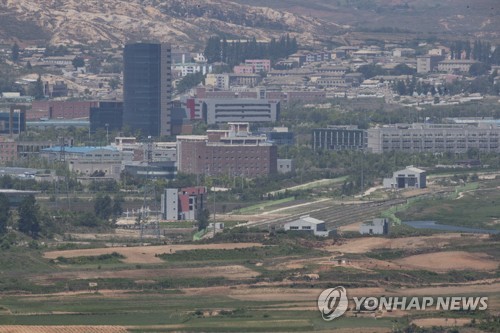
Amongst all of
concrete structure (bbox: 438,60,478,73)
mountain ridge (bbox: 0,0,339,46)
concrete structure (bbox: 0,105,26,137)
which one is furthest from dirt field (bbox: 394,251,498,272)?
mountain ridge (bbox: 0,0,339,46)

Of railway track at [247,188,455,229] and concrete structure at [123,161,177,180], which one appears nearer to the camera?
railway track at [247,188,455,229]

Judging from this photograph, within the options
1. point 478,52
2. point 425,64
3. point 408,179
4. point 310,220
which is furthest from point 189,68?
point 310,220

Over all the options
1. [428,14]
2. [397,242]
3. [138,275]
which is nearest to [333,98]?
[428,14]

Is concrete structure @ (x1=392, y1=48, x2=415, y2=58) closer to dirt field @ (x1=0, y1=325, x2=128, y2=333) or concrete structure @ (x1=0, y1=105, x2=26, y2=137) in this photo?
concrete structure @ (x1=0, y1=105, x2=26, y2=137)

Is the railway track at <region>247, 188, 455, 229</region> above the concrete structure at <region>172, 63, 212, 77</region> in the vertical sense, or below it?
below

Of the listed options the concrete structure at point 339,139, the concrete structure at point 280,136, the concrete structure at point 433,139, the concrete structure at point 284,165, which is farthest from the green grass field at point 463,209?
the concrete structure at point 280,136

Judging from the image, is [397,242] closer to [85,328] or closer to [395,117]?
[85,328]

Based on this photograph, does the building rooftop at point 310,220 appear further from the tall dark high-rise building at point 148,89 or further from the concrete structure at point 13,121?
the tall dark high-rise building at point 148,89
